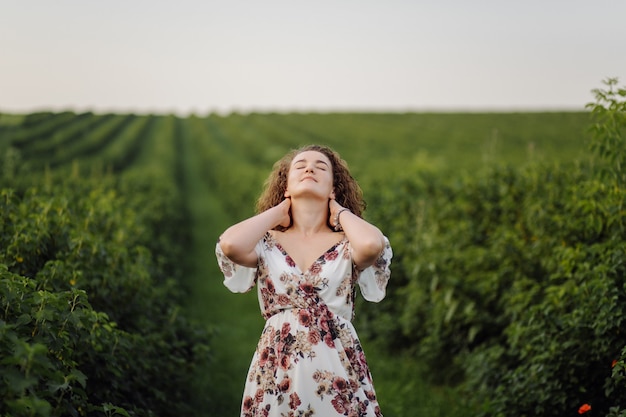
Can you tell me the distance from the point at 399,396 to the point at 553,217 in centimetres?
246

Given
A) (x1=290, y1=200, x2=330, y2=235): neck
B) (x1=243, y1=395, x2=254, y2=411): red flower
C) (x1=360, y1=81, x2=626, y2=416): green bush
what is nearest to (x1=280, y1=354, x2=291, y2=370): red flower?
(x1=243, y1=395, x2=254, y2=411): red flower

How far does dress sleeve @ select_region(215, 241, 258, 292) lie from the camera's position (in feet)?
11.7

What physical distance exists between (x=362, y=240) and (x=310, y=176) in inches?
19.2

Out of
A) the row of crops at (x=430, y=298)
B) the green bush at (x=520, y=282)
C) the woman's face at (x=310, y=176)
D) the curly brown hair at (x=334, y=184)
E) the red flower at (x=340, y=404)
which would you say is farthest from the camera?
the green bush at (x=520, y=282)

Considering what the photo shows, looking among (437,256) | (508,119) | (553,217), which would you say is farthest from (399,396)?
(508,119)

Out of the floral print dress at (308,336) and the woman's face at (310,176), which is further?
the woman's face at (310,176)

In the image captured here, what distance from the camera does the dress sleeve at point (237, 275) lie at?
141 inches

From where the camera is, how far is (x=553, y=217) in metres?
6.61

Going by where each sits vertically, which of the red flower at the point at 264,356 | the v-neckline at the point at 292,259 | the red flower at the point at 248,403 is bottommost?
the red flower at the point at 248,403

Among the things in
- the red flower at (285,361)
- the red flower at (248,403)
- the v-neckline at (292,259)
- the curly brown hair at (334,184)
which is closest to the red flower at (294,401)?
the red flower at (285,361)

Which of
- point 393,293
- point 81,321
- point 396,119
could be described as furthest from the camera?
point 396,119

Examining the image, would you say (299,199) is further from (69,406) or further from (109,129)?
(109,129)

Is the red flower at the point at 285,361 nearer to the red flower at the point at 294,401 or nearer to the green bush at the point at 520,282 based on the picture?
the red flower at the point at 294,401

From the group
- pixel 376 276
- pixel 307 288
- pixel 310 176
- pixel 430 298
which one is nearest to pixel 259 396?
pixel 307 288
